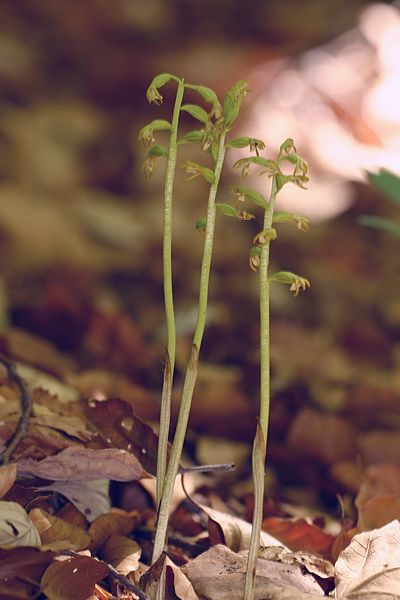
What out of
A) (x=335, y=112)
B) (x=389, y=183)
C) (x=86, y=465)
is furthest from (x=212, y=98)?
(x=335, y=112)

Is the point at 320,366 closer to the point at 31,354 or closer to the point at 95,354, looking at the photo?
the point at 95,354

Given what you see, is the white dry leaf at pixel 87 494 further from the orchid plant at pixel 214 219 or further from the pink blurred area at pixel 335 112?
the pink blurred area at pixel 335 112

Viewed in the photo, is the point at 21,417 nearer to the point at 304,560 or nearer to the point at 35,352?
the point at 304,560

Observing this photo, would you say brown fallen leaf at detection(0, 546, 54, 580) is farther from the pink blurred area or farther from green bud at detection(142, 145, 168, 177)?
the pink blurred area

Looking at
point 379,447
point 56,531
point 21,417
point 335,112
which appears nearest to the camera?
point 56,531

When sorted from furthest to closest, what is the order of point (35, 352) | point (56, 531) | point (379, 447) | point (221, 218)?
1. point (221, 218)
2. point (35, 352)
3. point (379, 447)
4. point (56, 531)

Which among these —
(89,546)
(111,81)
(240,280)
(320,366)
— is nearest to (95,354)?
(320,366)

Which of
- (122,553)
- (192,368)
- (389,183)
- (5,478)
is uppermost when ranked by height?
(389,183)
